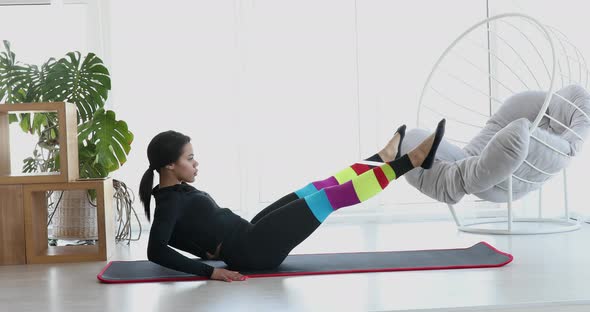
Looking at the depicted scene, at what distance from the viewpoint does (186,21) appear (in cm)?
523

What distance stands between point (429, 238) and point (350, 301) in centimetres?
177

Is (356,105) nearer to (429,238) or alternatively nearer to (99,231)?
(429,238)

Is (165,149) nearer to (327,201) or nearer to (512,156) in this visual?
(327,201)

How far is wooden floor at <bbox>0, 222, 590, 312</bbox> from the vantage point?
257cm

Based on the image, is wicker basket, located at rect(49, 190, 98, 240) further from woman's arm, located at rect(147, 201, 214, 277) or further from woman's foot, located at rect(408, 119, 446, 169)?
woman's foot, located at rect(408, 119, 446, 169)

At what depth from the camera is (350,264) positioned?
338 cm

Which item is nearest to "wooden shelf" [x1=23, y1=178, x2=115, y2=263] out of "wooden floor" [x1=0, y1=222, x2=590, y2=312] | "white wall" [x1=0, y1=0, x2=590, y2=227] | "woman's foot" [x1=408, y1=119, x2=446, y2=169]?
"wooden floor" [x1=0, y1=222, x2=590, y2=312]

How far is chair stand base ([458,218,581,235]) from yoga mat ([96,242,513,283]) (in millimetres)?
608

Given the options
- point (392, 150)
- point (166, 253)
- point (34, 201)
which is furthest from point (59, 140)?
point (392, 150)

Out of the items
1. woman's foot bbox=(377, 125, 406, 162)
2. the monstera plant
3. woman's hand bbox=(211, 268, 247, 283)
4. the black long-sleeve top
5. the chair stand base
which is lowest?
the chair stand base

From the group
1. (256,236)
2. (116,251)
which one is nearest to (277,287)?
(256,236)

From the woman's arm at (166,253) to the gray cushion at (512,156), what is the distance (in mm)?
1541

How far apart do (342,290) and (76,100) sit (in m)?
2.14

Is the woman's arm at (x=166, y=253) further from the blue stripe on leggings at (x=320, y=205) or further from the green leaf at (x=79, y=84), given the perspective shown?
the green leaf at (x=79, y=84)
